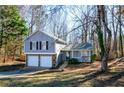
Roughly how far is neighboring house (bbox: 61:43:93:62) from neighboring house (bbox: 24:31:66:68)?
4.95 ft

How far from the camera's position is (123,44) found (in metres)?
28.0

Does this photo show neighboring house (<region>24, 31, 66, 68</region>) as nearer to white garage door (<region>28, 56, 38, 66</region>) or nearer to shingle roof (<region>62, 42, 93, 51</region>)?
white garage door (<region>28, 56, 38, 66</region>)

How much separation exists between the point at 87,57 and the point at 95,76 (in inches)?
369

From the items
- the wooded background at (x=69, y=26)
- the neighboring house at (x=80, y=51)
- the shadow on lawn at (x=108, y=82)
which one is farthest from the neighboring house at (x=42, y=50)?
the shadow on lawn at (x=108, y=82)

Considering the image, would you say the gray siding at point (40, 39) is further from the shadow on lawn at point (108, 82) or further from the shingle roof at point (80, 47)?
the shadow on lawn at point (108, 82)

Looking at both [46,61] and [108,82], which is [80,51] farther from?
[108,82]

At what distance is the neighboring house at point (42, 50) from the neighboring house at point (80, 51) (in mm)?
1509

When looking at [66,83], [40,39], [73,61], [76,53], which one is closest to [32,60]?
[40,39]

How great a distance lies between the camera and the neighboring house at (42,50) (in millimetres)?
22219

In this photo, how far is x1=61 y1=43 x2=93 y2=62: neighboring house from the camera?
2348 cm

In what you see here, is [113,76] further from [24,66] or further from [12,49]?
[12,49]

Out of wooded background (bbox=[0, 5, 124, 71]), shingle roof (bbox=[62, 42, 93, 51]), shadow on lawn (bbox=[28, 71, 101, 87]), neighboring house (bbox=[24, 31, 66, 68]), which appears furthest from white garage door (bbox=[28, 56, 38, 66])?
shadow on lawn (bbox=[28, 71, 101, 87])

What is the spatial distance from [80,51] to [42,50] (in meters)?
3.26
